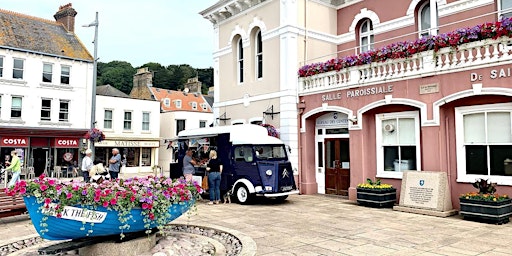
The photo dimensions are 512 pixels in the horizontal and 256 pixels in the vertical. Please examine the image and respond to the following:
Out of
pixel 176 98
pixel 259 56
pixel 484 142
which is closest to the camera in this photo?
pixel 484 142

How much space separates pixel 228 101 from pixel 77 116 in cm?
1543

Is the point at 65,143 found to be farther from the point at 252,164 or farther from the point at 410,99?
the point at 410,99

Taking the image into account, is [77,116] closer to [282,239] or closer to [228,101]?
[228,101]

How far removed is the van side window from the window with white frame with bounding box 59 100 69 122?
1977 cm

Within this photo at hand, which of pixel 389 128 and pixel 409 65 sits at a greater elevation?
pixel 409 65

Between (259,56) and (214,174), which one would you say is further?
(259,56)

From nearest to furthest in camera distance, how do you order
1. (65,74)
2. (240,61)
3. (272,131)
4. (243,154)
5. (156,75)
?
(243,154)
(272,131)
(240,61)
(65,74)
(156,75)

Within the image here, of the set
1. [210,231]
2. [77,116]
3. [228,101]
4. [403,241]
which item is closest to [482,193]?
[403,241]

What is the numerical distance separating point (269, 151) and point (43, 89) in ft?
67.7

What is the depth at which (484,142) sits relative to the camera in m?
9.84

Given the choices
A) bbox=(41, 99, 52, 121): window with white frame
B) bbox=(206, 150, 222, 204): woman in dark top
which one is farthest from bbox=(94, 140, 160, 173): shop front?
bbox=(206, 150, 222, 204): woman in dark top

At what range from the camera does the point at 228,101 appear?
57.2 ft

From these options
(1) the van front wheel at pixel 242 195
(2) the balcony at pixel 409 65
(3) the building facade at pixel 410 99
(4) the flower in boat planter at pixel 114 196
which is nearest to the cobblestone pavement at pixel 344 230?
(1) the van front wheel at pixel 242 195

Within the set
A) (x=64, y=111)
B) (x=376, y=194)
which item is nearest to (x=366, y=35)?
(x=376, y=194)
